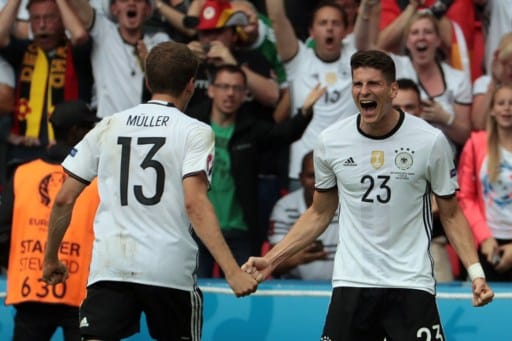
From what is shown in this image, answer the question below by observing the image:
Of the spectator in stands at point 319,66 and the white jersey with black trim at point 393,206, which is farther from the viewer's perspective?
the spectator in stands at point 319,66

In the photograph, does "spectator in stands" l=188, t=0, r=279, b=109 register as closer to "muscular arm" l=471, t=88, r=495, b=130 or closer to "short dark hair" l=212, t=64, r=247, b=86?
"short dark hair" l=212, t=64, r=247, b=86

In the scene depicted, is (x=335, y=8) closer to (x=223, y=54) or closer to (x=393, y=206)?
(x=223, y=54)

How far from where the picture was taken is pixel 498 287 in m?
8.21

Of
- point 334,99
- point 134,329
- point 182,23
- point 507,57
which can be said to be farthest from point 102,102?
point 134,329

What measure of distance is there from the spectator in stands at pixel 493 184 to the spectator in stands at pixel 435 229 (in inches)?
12.2

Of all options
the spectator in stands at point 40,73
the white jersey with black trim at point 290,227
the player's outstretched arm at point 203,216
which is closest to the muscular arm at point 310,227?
the player's outstretched arm at point 203,216

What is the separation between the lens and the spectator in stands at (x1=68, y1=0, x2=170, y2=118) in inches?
403

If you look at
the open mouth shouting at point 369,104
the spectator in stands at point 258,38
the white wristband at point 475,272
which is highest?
the spectator in stands at point 258,38

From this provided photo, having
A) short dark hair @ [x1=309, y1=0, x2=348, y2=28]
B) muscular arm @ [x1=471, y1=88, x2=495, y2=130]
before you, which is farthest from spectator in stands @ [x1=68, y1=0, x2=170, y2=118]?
muscular arm @ [x1=471, y1=88, x2=495, y2=130]

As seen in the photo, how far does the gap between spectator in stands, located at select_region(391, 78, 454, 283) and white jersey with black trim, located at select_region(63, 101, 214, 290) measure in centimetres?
280

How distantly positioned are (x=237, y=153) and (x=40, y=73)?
1.95 metres

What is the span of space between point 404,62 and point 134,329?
4.46 meters

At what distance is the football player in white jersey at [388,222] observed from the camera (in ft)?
21.6

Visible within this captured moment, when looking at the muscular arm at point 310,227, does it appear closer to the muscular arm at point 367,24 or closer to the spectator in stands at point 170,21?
the muscular arm at point 367,24
